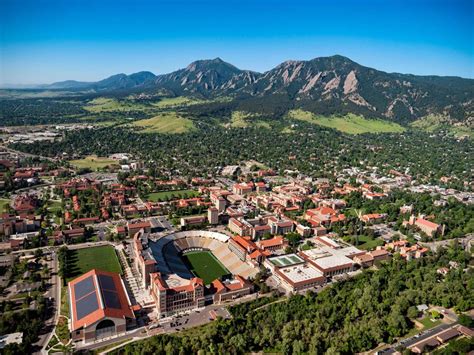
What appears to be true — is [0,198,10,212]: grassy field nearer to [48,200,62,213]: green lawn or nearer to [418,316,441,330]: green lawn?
[48,200,62,213]: green lawn

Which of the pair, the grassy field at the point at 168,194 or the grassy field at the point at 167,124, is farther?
the grassy field at the point at 167,124

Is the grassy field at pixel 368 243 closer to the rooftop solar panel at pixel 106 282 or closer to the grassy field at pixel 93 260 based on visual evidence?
the grassy field at pixel 93 260

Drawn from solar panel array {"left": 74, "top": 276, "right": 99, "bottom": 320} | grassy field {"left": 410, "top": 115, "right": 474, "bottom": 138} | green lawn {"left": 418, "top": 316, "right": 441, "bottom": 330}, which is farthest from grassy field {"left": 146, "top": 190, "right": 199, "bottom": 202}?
grassy field {"left": 410, "top": 115, "right": 474, "bottom": 138}

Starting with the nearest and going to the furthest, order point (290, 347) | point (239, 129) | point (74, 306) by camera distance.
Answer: point (290, 347) → point (74, 306) → point (239, 129)

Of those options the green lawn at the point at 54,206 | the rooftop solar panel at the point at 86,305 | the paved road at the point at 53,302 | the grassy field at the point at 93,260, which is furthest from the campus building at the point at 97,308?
the green lawn at the point at 54,206

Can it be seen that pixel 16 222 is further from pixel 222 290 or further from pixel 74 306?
pixel 222 290

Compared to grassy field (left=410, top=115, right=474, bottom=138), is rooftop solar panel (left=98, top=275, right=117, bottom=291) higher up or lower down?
lower down

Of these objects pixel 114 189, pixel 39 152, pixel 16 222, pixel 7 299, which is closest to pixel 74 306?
pixel 7 299
